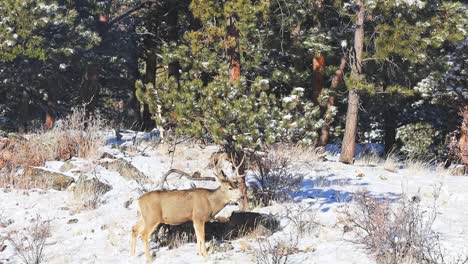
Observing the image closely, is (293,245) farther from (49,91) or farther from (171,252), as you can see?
(49,91)

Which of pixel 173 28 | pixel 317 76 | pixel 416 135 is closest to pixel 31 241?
pixel 317 76

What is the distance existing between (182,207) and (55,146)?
628cm

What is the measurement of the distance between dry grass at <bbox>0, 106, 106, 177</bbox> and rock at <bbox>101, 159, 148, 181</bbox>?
88 cm

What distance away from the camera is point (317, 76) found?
1938cm

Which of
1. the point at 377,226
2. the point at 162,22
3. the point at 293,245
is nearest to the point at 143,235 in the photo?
the point at 293,245

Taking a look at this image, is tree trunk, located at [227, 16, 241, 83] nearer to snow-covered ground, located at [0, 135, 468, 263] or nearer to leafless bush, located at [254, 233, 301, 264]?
snow-covered ground, located at [0, 135, 468, 263]

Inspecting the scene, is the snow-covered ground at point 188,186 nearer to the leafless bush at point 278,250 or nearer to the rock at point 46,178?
the leafless bush at point 278,250

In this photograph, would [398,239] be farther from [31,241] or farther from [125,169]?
[125,169]

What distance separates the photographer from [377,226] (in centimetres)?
894

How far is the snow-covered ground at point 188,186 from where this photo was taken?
9648 millimetres

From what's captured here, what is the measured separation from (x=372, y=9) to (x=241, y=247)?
8.89 m

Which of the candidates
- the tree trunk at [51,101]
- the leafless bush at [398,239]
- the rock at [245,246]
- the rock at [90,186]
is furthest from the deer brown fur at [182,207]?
the tree trunk at [51,101]

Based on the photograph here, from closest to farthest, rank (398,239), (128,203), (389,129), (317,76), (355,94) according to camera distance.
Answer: (398,239) < (128,203) < (355,94) < (317,76) < (389,129)

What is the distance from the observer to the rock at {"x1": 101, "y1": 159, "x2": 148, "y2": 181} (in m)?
13.5
